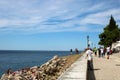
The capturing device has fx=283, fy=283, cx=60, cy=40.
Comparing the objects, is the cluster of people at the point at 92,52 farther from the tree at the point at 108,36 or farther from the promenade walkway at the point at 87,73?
the tree at the point at 108,36

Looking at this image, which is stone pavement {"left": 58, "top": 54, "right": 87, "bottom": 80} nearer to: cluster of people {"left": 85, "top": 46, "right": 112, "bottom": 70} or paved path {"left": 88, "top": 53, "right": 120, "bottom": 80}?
paved path {"left": 88, "top": 53, "right": 120, "bottom": 80}

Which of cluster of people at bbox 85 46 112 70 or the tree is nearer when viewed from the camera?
cluster of people at bbox 85 46 112 70

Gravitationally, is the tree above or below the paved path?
above

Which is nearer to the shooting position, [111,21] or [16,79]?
[16,79]

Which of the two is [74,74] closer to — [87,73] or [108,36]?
[87,73]

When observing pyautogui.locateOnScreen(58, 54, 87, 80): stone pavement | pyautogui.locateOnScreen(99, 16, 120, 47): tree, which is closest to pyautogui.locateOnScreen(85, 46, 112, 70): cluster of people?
pyautogui.locateOnScreen(58, 54, 87, 80): stone pavement

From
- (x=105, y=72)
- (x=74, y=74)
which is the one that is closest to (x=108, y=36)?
(x=105, y=72)

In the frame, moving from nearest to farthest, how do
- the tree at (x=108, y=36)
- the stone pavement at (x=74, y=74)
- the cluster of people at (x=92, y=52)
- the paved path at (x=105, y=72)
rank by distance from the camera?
1. the stone pavement at (x=74, y=74)
2. the paved path at (x=105, y=72)
3. the cluster of people at (x=92, y=52)
4. the tree at (x=108, y=36)

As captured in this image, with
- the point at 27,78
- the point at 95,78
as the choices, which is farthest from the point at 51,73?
the point at 95,78

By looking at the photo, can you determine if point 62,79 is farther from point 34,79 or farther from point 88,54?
point 34,79

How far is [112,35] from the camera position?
299 ft

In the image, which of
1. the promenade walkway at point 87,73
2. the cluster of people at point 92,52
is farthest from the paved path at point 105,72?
the cluster of people at point 92,52

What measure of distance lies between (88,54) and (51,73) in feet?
25.4

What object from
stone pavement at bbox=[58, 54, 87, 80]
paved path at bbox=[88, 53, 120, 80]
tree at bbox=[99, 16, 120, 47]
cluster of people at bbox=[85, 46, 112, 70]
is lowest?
paved path at bbox=[88, 53, 120, 80]
